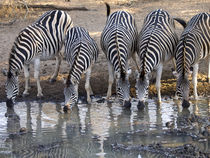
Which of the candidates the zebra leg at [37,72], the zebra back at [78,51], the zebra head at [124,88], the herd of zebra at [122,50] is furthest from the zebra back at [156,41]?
the zebra leg at [37,72]

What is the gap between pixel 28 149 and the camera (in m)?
7.62

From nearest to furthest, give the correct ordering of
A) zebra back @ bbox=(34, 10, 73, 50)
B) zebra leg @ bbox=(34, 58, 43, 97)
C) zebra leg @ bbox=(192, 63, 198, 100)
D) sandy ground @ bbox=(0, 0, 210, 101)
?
zebra leg @ bbox=(192, 63, 198, 100), zebra leg @ bbox=(34, 58, 43, 97), sandy ground @ bbox=(0, 0, 210, 101), zebra back @ bbox=(34, 10, 73, 50)

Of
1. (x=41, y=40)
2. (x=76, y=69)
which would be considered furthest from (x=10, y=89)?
(x=41, y=40)

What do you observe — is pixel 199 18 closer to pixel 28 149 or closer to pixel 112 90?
pixel 112 90

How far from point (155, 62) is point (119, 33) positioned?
1.17m

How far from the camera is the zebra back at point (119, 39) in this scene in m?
9.89

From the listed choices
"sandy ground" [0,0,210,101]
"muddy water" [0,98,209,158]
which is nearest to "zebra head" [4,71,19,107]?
"muddy water" [0,98,209,158]

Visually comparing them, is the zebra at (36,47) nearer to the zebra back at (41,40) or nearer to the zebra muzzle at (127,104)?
the zebra back at (41,40)

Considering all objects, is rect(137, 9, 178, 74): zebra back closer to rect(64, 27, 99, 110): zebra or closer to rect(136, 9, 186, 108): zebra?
rect(136, 9, 186, 108): zebra

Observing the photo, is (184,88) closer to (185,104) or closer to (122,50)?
(185,104)

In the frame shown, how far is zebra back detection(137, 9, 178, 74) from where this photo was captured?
970cm

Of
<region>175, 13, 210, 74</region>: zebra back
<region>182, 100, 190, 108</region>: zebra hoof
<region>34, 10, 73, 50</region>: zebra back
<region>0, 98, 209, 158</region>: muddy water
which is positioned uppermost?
<region>34, 10, 73, 50</region>: zebra back

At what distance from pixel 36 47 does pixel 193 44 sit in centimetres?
356

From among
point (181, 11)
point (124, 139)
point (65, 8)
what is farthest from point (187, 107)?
point (65, 8)
